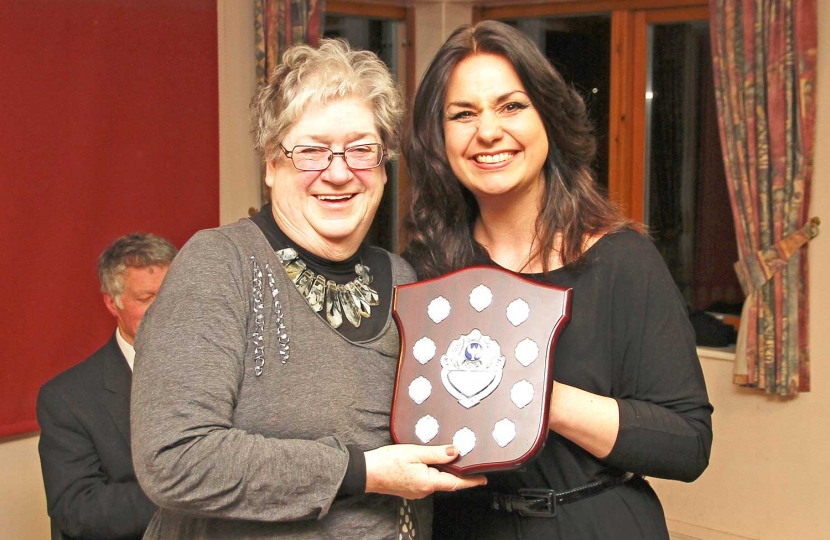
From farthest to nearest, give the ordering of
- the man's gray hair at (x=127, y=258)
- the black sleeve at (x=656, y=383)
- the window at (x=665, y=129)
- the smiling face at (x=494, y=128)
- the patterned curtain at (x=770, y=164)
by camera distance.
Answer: the window at (x=665, y=129) → the patterned curtain at (x=770, y=164) → the man's gray hair at (x=127, y=258) → the smiling face at (x=494, y=128) → the black sleeve at (x=656, y=383)

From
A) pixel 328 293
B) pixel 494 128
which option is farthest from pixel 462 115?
pixel 328 293

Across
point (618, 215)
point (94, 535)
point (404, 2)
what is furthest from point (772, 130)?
point (94, 535)

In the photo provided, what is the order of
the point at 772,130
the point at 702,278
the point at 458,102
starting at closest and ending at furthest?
the point at 458,102 < the point at 772,130 < the point at 702,278

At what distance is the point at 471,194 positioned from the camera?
222 centimetres

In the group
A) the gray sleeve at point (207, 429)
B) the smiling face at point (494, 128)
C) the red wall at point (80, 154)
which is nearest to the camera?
the gray sleeve at point (207, 429)

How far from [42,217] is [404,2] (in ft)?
8.57

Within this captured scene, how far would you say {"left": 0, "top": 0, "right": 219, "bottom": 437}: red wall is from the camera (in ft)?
13.0

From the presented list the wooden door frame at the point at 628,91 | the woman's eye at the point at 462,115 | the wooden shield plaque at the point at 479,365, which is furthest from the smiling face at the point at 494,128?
the wooden door frame at the point at 628,91

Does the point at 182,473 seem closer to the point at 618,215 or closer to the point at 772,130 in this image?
the point at 618,215

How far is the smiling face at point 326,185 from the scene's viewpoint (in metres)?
1.78

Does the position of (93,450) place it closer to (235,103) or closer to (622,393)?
(622,393)

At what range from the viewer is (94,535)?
2684mm

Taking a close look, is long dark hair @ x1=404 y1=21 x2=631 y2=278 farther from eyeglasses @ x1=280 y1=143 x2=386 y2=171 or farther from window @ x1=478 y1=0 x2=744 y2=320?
window @ x1=478 y1=0 x2=744 y2=320

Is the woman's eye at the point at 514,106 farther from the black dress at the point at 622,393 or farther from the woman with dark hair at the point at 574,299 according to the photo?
the black dress at the point at 622,393
